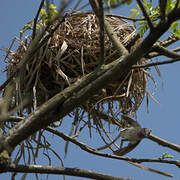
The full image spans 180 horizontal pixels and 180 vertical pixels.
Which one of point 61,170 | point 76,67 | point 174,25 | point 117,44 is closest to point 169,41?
point 174,25

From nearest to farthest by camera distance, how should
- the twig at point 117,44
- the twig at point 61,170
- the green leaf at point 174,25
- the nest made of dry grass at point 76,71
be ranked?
the twig at point 61,170
the twig at point 117,44
the green leaf at point 174,25
the nest made of dry grass at point 76,71

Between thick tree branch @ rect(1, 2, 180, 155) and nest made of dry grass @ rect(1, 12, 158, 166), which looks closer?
thick tree branch @ rect(1, 2, 180, 155)

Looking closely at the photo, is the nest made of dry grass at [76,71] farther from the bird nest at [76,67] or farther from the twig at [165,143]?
the twig at [165,143]

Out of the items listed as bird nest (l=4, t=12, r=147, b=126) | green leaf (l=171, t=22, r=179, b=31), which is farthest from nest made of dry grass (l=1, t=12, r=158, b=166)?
green leaf (l=171, t=22, r=179, b=31)

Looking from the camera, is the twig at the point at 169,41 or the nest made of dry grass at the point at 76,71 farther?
the nest made of dry grass at the point at 76,71

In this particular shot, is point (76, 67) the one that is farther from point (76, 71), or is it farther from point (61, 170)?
point (61, 170)

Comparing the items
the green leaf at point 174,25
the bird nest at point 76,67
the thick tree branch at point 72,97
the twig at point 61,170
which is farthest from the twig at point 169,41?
the twig at point 61,170

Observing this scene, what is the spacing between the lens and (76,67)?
1654 mm

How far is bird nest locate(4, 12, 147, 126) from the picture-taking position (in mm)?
1565

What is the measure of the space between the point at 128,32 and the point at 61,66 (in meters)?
0.44

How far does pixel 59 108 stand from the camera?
0.99m

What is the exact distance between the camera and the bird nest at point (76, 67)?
1565 millimetres

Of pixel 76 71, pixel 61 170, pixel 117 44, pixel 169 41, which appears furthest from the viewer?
pixel 76 71

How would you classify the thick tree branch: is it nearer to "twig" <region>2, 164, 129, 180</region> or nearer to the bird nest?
"twig" <region>2, 164, 129, 180</region>
